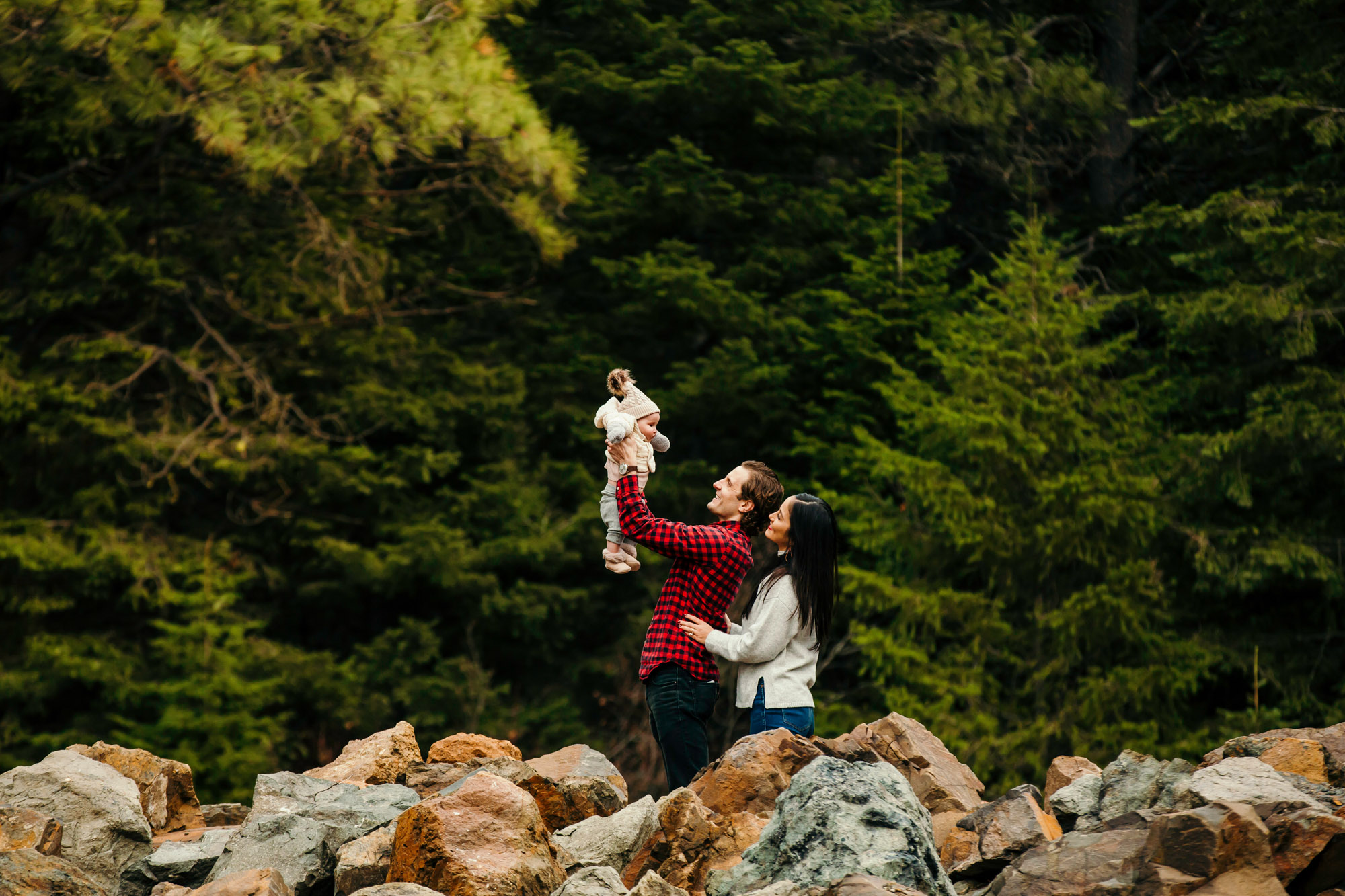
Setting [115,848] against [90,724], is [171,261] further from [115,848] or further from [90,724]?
[115,848]

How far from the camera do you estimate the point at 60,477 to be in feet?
41.0

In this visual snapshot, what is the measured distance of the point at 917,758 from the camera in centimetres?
426

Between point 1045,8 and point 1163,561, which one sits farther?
point 1045,8

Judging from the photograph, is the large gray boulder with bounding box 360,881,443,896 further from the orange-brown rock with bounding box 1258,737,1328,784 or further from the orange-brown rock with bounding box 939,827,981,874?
the orange-brown rock with bounding box 1258,737,1328,784

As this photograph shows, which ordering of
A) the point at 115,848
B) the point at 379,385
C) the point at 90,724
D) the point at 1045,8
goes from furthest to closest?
1. the point at 1045,8
2. the point at 379,385
3. the point at 90,724
4. the point at 115,848

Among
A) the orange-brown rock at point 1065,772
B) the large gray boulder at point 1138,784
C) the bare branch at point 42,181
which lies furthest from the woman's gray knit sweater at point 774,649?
the bare branch at point 42,181

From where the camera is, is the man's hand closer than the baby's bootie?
Yes

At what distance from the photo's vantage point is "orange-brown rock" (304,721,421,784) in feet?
14.8

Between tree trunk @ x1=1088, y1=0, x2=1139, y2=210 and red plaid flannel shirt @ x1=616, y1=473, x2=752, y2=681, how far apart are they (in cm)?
1150

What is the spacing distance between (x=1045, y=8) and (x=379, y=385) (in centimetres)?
888

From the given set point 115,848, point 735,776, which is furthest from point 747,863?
point 115,848

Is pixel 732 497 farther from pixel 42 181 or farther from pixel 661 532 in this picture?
pixel 42 181

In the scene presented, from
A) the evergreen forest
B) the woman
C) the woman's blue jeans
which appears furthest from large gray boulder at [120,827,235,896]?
the evergreen forest

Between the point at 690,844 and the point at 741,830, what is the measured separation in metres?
0.16
